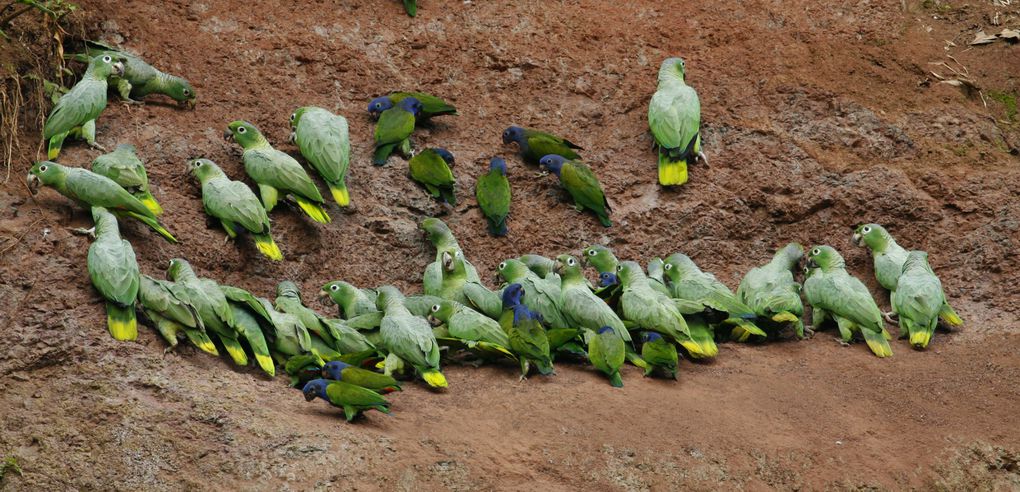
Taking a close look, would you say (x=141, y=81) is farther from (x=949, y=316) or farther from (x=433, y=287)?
(x=949, y=316)

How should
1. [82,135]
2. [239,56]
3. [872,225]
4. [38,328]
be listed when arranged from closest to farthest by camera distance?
[38,328], [82,135], [872,225], [239,56]

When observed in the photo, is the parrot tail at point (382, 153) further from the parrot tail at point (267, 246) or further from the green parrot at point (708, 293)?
the green parrot at point (708, 293)

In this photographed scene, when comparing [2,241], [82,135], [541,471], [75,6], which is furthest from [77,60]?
[541,471]

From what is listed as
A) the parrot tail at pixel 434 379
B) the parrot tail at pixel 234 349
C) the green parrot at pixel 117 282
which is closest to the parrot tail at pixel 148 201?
the green parrot at pixel 117 282

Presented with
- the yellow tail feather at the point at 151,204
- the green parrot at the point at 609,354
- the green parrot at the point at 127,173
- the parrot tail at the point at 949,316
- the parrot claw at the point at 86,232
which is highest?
the green parrot at the point at 127,173

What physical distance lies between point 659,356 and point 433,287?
183 centimetres

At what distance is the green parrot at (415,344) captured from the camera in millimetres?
7055

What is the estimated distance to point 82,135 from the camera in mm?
8383

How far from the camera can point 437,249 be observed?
8.70m

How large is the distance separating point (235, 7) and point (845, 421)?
6.45m

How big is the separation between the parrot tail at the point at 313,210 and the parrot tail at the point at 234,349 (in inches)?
59.7

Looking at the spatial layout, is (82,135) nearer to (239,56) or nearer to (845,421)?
(239,56)

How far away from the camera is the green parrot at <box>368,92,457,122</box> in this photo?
954 cm

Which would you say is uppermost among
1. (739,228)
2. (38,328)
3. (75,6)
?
(75,6)
